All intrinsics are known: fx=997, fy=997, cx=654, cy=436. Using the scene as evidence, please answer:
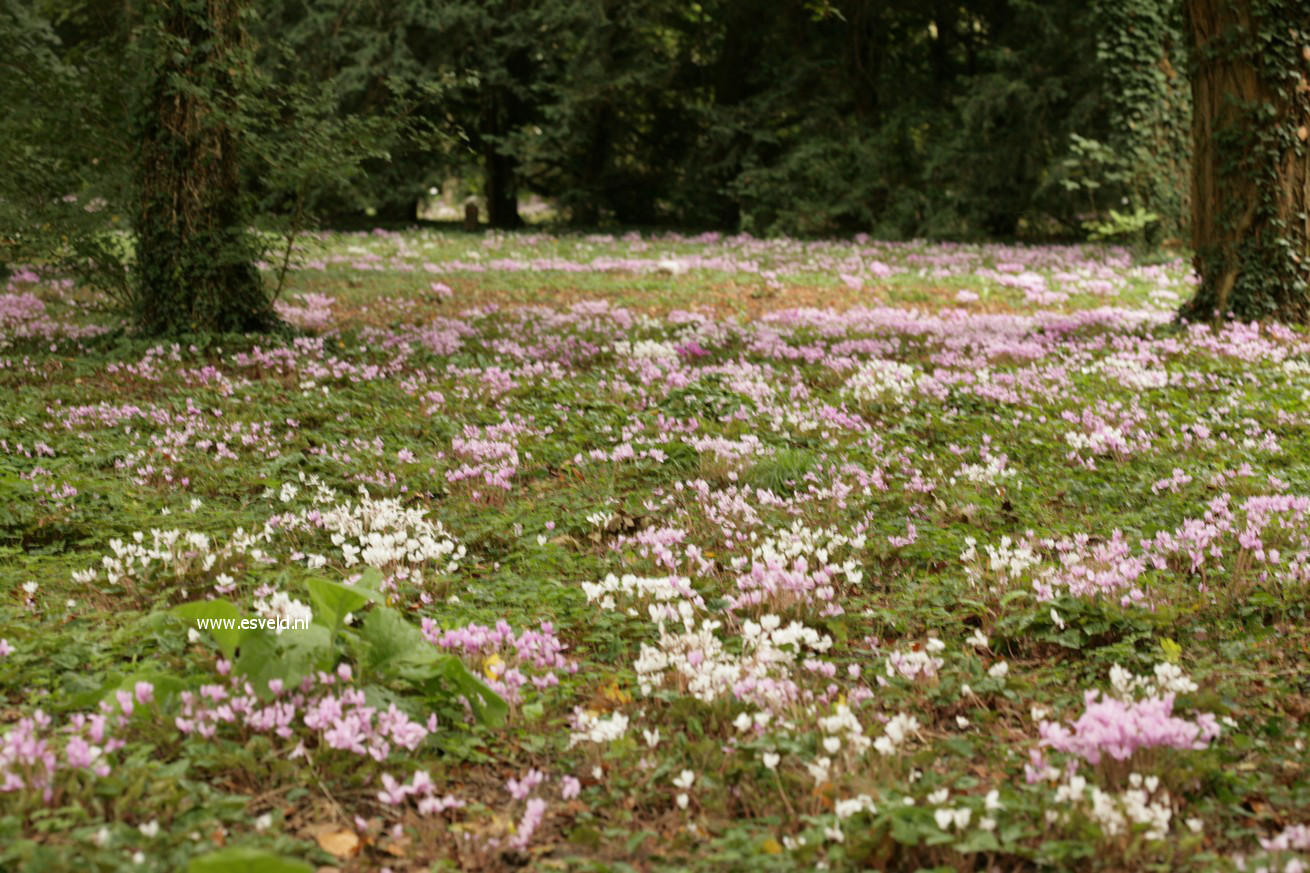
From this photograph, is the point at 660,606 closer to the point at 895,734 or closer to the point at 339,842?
the point at 895,734

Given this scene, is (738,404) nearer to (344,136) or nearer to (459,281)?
(344,136)

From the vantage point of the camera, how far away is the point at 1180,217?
70.2 feet

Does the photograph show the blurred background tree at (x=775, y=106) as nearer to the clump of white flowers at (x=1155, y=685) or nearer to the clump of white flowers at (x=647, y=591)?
the clump of white flowers at (x=647, y=591)

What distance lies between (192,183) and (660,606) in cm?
877

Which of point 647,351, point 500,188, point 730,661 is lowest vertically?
point 730,661

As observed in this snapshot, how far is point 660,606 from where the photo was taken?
502 cm

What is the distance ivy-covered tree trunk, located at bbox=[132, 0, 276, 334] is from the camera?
10.8 m

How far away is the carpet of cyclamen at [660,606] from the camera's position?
132 inches

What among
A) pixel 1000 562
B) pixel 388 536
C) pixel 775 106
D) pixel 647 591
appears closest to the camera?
pixel 647 591

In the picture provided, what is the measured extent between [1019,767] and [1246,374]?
7.59 metres

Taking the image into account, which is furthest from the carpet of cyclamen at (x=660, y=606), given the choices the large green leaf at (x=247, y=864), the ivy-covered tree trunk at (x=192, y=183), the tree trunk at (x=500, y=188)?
the tree trunk at (x=500, y=188)

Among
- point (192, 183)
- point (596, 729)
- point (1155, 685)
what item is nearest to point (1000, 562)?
point (1155, 685)

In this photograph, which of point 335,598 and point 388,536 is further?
point 388,536

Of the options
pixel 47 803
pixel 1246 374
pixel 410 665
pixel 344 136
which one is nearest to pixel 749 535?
pixel 410 665
